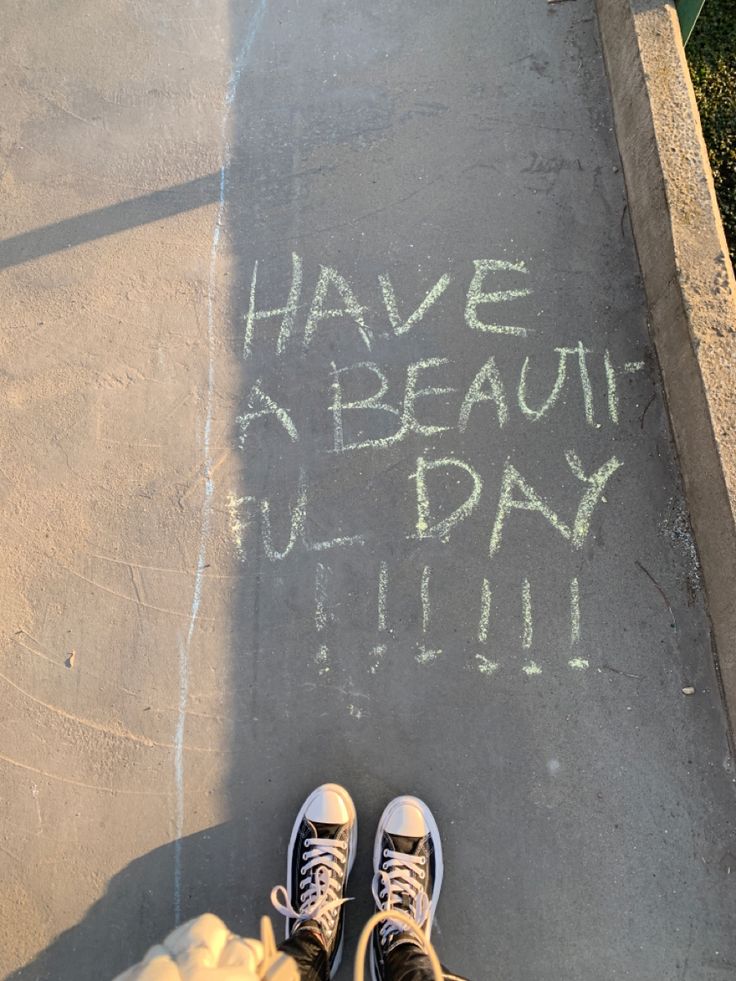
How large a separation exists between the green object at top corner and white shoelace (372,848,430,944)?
3781mm

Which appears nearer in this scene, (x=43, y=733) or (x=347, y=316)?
(x=43, y=733)

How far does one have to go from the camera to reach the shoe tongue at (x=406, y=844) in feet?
8.36

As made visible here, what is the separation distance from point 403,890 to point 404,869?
8cm

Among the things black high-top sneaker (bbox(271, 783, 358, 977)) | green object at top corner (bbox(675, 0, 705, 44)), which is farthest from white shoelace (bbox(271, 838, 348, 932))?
green object at top corner (bbox(675, 0, 705, 44))

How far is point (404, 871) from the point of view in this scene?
2.56 meters

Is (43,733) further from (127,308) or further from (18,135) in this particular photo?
(18,135)

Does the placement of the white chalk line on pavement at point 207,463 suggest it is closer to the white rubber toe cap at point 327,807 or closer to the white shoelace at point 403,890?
the white rubber toe cap at point 327,807

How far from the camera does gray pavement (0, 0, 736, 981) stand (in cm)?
260

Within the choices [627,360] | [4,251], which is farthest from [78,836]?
[627,360]

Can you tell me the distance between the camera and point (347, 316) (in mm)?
3012

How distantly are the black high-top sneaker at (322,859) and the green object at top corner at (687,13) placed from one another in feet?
12.1

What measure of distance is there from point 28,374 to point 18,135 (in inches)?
54.1

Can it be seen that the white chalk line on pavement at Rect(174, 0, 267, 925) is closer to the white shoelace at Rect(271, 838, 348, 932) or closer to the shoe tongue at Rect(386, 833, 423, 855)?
the white shoelace at Rect(271, 838, 348, 932)

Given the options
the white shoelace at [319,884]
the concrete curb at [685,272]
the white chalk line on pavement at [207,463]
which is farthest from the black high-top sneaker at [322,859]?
the concrete curb at [685,272]
